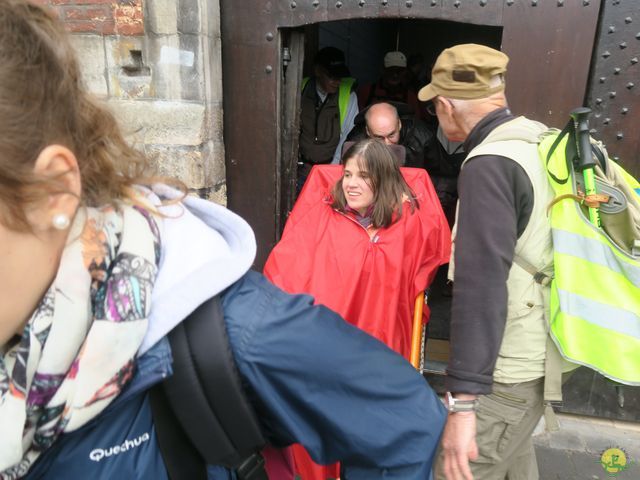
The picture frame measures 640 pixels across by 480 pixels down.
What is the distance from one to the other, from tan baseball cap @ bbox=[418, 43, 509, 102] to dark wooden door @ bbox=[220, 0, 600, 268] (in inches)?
36.9

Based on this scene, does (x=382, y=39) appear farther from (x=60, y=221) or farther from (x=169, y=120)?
(x=60, y=221)

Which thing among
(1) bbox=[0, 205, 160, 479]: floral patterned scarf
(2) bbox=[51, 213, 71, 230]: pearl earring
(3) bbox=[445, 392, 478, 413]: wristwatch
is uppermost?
(2) bbox=[51, 213, 71, 230]: pearl earring

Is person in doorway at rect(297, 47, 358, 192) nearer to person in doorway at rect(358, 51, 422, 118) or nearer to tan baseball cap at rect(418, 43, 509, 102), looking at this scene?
person in doorway at rect(358, 51, 422, 118)

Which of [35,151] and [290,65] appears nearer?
[35,151]

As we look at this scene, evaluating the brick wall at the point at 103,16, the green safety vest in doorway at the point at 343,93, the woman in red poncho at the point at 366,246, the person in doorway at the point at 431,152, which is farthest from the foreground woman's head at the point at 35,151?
the green safety vest in doorway at the point at 343,93

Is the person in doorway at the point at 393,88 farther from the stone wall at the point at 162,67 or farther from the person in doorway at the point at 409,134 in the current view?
the stone wall at the point at 162,67

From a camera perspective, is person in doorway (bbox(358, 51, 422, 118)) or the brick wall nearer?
the brick wall

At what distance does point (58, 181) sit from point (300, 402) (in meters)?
0.51

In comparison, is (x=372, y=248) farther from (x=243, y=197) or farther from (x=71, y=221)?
(x=71, y=221)

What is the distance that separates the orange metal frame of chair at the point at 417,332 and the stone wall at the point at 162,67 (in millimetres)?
1424

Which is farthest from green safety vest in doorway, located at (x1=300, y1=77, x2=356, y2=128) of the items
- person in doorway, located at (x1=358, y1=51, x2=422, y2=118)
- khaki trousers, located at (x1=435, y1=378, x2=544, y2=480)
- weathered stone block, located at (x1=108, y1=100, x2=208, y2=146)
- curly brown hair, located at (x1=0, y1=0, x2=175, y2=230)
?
curly brown hair, located at (x1=0, y1=0, x2=175, y2=230)

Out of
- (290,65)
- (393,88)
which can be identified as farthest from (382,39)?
→ (290,65)

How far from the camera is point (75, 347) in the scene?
72 cm

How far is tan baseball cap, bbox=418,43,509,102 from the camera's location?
5.73ft
